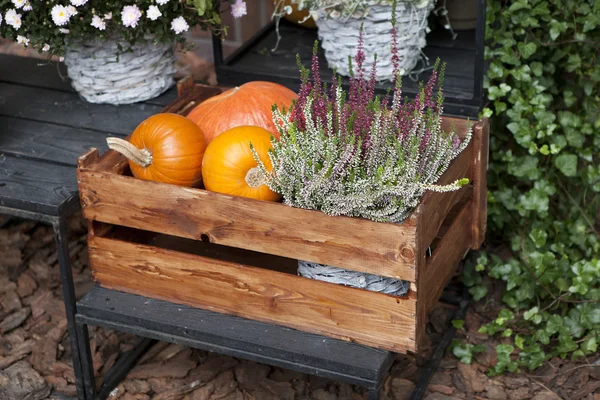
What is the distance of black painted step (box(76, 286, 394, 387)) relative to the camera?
1817 mm

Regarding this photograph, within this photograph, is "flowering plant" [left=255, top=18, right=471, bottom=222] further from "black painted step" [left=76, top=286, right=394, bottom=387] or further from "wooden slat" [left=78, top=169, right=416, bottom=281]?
"black painted step" [left=76, top=286, right=394, bottom=387]

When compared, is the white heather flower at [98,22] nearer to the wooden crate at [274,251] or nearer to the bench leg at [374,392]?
the wooden crate at [274,251]

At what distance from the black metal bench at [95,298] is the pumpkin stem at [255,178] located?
12.0 inches

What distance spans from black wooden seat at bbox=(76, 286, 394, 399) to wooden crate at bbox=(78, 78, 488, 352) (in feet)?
0.07

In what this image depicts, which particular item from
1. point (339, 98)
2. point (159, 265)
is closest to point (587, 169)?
point (339, 98)

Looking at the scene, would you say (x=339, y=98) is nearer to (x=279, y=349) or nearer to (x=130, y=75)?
(x=279, y=349)

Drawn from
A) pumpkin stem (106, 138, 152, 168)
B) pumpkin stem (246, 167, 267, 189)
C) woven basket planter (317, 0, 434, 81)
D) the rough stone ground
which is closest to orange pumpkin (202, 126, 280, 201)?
pumpkin stem (246, 167, 267, 189)

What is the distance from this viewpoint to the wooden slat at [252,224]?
5.65 ft

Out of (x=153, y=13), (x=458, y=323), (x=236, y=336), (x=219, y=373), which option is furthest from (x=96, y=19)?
(x=458, y=323)

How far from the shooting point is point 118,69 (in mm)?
2389

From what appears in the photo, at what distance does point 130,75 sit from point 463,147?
0.99m

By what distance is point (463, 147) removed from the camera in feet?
6.09

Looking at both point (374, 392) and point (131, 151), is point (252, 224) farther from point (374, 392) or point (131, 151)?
point (374, 392)

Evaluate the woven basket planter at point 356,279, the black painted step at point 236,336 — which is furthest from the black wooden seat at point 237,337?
the woven basket planter at point 356,279
